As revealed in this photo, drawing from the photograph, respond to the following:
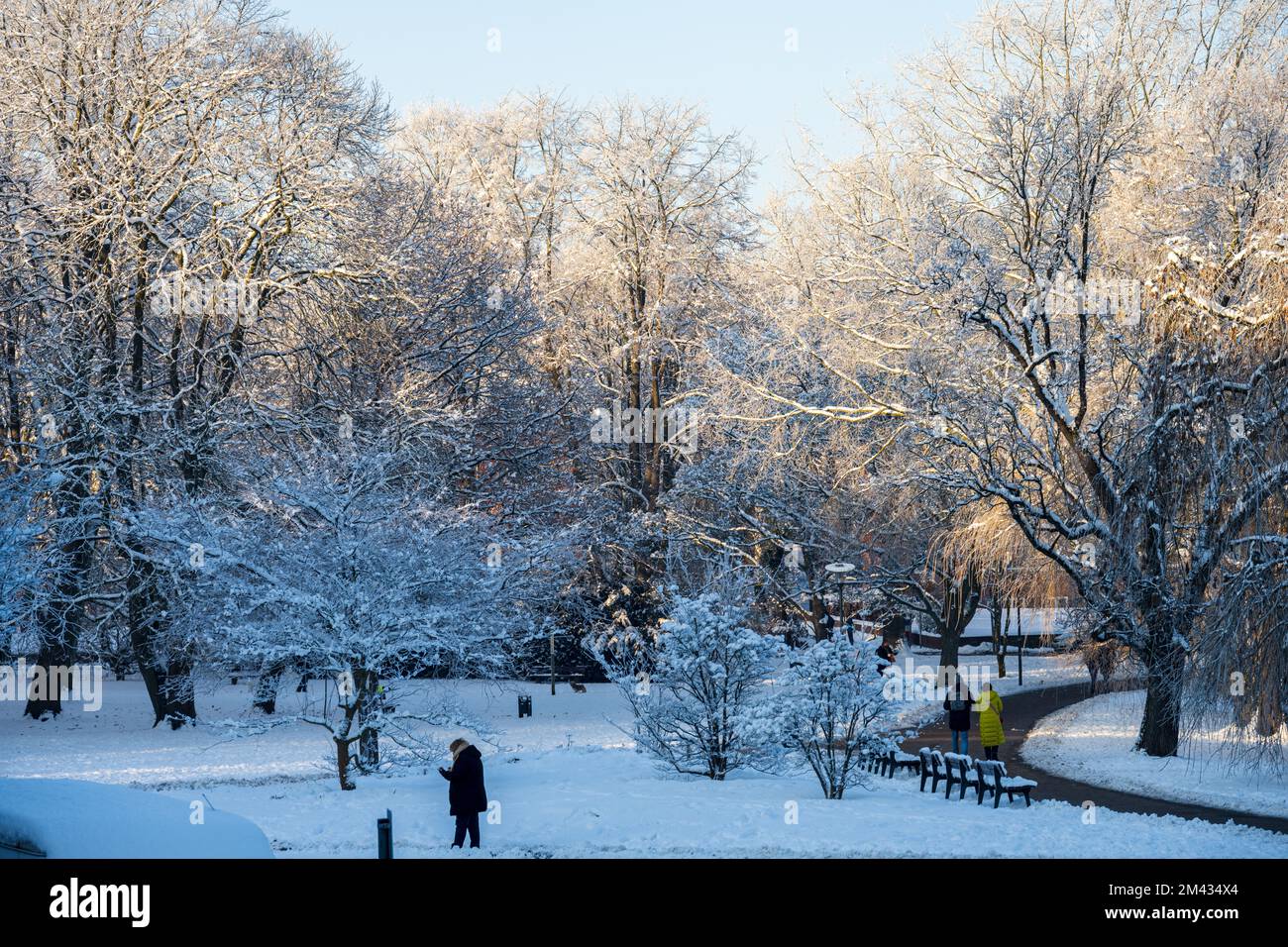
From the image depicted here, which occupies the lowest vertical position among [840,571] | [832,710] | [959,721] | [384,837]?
[959,721]

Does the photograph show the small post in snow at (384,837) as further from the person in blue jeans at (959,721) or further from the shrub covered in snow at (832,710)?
the person in blue jeans at (959,721)

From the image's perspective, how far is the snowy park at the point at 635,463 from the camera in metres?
15.2

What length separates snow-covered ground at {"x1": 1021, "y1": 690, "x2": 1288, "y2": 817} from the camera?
17.5 meters

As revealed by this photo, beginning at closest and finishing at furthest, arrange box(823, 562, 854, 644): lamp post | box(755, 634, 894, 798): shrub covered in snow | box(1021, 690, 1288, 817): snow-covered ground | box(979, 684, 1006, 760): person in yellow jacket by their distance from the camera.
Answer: box(755, 634, 894, 798): shrub covered in snow → box(1021, 690, 1288, 817): snow-covered ground → box(979, 684, 1006, 760): person in yellow jacket → box(823, 562, 854, 644): lamp post

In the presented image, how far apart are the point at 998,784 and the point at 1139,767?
6.12 m

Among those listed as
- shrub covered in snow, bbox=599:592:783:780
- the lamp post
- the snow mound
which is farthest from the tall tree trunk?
the snow mound

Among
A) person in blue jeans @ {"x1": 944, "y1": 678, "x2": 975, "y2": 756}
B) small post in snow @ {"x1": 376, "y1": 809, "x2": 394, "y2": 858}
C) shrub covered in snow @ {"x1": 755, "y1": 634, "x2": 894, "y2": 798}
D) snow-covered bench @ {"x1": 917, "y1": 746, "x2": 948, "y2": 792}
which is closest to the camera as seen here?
small post in snow @ {"x1": 376, "y1": 809, "x2": 394, "y2": 858}

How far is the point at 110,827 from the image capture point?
20.2ft

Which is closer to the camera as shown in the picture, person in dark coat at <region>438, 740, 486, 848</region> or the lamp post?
person in dark coat at <region>438, 740, 486, 848</region>

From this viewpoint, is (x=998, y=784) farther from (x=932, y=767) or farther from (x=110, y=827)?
(x=110, y=827)

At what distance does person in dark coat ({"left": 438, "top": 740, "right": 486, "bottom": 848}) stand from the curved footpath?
8.65 metres

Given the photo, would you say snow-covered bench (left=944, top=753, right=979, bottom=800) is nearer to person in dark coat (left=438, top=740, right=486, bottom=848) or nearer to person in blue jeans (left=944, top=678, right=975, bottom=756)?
person in blue jeans (left=944, top=678, right=975, bottom=756)

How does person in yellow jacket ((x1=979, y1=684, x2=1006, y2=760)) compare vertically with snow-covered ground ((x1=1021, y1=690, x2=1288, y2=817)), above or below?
above

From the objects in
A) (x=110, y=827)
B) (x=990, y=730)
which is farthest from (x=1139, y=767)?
(x=110, y=827)
